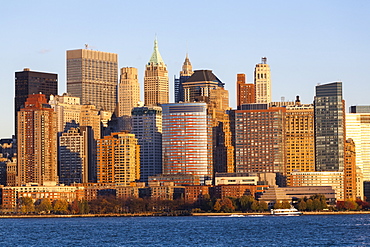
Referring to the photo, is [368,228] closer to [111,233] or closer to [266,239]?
[266,239]

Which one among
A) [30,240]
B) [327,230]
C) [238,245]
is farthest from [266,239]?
[30,240]

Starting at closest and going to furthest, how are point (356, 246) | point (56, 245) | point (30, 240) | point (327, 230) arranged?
1. point (356, 246)
2. point (56, 245)
3. point (30, 240)
4. point (327, 230)

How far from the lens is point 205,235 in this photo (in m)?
182

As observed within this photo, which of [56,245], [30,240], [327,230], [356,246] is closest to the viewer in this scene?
[356,246]

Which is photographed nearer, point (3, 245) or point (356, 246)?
point (356, 246)

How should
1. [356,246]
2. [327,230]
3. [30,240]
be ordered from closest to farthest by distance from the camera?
[356,246], [30,240], [327,230]

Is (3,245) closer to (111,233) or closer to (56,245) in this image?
(56,245)

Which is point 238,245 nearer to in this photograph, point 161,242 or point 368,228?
point 161,242

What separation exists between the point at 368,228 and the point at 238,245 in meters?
44.1

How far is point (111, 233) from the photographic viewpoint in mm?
192625

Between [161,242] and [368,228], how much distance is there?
1840 inches

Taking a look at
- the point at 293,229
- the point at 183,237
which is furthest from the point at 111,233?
the point at 293,229

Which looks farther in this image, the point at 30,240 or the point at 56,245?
the point at 30,240

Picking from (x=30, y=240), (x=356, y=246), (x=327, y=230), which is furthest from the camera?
(x=327, y=230)
